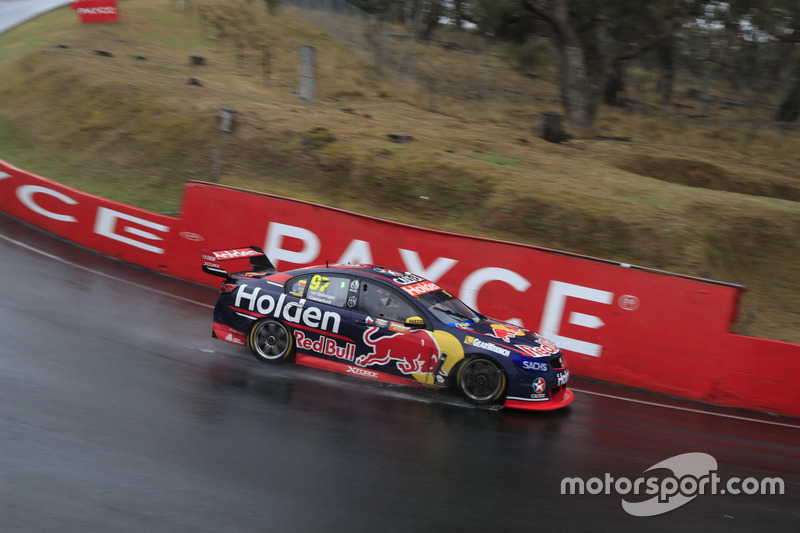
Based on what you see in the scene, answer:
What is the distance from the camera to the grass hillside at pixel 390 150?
16.3 m

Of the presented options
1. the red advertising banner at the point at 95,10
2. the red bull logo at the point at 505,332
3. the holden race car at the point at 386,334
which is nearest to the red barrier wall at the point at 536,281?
the holden race car at the point at 386,334

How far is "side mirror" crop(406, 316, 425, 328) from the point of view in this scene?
9500mm

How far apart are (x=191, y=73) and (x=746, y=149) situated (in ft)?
72.9

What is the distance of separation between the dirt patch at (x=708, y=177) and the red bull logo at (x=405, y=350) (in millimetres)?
14584

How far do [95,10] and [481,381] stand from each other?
97.6 ft

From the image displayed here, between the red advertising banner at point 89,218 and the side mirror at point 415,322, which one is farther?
the red advertising banner at point 89,218

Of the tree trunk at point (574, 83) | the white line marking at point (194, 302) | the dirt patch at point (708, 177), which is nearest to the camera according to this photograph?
the white line marking at point (194, 302)

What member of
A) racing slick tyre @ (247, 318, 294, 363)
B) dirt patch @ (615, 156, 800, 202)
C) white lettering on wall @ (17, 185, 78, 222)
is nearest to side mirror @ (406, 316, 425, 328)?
racing slick tyre @ (247, 318, 294, 363)

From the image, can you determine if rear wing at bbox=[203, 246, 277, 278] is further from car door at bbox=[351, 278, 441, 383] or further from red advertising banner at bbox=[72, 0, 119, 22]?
red advertising banner at bbox=[72, 0, 119, 22]

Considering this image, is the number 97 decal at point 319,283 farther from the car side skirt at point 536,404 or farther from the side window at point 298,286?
the car side skirt at point 536,404

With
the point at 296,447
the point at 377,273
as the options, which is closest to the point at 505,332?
the point at 377,273

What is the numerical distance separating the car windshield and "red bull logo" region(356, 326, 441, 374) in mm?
374

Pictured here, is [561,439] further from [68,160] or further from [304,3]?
[304,3]

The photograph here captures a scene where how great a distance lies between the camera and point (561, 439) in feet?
28.4
